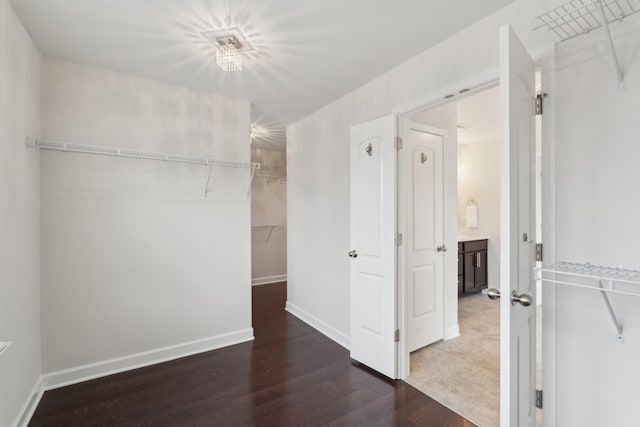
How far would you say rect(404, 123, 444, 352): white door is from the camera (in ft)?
10.1

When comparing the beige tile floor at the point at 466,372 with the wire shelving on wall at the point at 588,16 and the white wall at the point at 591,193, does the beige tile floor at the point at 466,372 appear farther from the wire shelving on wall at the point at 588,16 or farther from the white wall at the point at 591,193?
the wire shelving on wall at the point at 588,16

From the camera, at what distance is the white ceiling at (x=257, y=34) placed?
6.15ft

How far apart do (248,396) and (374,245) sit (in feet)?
5.14

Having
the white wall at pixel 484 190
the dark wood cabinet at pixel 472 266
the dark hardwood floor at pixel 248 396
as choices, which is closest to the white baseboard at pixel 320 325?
the dark hardwood floor at pixel 248 396

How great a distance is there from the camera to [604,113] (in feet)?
4.94

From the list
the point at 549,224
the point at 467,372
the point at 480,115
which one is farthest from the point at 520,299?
the point at 480,115

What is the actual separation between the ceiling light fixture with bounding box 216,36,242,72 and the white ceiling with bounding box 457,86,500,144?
2.06 m

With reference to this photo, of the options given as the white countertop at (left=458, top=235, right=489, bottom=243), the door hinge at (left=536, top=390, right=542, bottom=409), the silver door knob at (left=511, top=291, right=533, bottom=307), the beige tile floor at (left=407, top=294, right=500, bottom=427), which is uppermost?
the silver door knob at (left=511, top=291, right=533, bottom=307)

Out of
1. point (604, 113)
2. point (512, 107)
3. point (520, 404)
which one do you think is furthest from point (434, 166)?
point (520, 404)

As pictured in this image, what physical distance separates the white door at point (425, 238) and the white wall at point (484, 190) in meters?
2.31

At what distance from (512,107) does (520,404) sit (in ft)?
4.24

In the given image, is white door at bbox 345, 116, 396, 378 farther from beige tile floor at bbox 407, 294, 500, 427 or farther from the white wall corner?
the white wall corner

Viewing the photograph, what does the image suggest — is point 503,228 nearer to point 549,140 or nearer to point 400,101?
point 549,140

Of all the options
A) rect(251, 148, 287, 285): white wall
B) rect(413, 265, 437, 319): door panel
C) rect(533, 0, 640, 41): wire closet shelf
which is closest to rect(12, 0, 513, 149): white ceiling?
rect(533, 0, 640, 41): wire closet shelf
